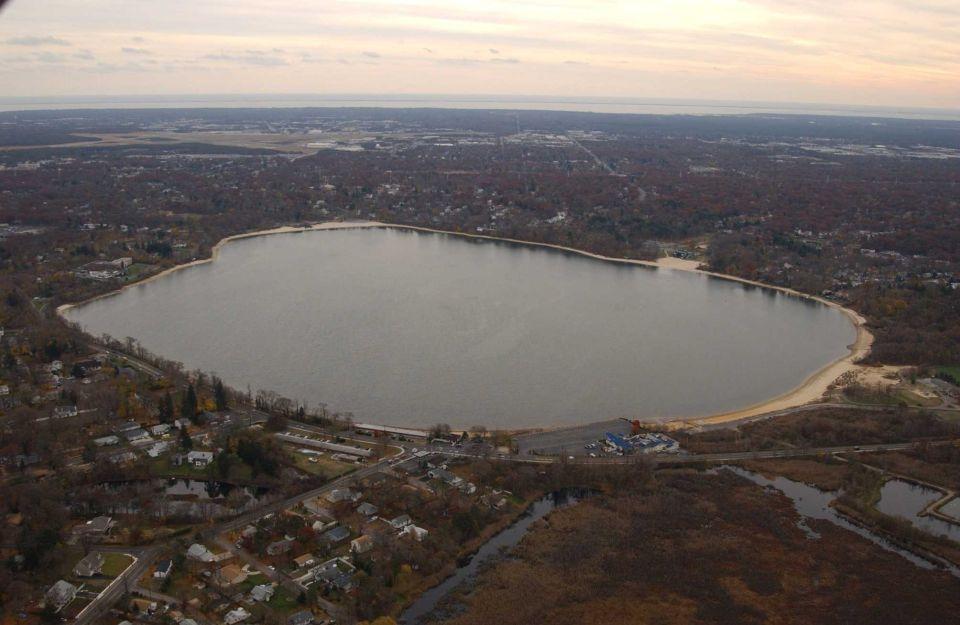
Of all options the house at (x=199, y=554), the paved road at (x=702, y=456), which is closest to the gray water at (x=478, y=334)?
the paved road at (x=702, y=456)

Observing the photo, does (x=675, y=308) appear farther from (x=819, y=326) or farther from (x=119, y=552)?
(x=119, y=552)

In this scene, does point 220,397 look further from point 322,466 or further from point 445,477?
point 445,477

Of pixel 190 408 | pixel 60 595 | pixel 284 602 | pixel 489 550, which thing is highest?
pixel 190 408

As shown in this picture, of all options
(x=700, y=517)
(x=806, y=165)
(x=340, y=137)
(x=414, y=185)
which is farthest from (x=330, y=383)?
(x=340, y=137)

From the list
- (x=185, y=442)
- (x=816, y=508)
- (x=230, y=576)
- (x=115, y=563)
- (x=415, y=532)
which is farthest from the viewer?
(x=185, y=442)

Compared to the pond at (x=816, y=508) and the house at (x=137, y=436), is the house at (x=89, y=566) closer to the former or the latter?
the house at (x=137, y=436)

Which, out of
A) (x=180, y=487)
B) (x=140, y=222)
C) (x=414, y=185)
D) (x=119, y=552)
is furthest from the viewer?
(x=414, y=185)

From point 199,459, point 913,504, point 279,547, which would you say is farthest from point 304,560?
point 913,504
